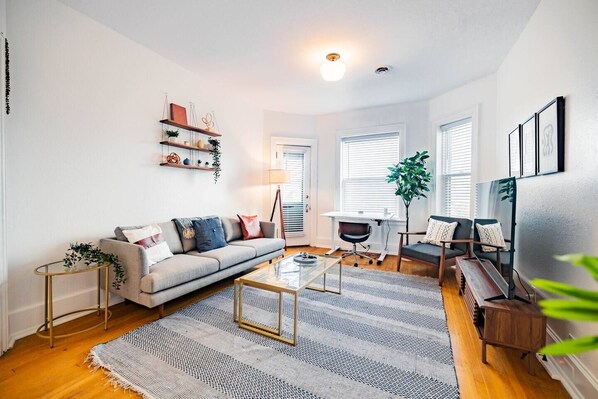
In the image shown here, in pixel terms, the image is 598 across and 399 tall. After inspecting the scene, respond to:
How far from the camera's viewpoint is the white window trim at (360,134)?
481 centimetres

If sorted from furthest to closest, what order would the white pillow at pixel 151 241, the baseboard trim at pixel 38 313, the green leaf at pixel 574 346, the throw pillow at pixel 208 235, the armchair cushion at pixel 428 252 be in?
the armchair cushion at pixel 428 252, the throw pillow at pixel 208 235, the white pillow at pixel 151 241, the baseboard trim at pixel 38 313, the green leaf at pixel 574 346

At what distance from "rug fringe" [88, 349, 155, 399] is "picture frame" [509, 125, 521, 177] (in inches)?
142

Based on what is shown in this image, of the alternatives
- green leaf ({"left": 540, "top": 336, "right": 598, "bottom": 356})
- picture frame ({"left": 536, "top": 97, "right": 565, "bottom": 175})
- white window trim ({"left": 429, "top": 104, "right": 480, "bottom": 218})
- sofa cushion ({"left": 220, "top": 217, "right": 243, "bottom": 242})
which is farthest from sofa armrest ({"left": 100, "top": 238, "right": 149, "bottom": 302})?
white window trim ({"left": 429, "top": 104, "right": 480, "bottom": 218})

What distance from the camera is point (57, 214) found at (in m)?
2.40

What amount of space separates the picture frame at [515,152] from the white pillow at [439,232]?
1.00 metres

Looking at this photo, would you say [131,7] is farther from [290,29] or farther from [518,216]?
[518,216]

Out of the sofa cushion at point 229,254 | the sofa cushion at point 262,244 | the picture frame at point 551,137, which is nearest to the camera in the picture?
the picture frame at point 551,137

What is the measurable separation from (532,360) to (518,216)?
1.36 meters

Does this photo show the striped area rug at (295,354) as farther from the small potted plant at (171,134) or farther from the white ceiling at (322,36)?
the white ceiling at (322,36)

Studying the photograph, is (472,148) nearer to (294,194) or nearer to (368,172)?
(368,172)

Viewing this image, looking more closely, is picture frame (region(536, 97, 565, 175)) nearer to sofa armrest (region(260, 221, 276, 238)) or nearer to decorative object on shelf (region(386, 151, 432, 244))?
decorative object on shelf (region(386, 151, 432, 244))

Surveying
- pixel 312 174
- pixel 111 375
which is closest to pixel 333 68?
pixel 312 174

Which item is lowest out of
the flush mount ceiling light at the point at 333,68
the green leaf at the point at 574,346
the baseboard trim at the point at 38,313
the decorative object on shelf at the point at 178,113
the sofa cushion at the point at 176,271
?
the baseboard trim at the point at 38,313

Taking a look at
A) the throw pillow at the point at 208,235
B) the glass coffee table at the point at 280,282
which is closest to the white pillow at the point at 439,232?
the glass coffee table at the point at 280,282
